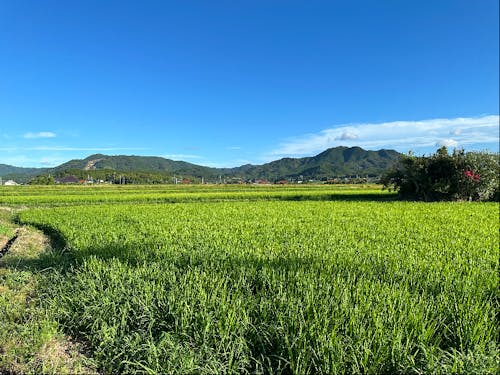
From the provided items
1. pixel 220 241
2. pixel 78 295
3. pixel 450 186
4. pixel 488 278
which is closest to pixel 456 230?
pixel 488 278

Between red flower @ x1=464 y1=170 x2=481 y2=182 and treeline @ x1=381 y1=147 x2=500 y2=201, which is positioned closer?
red flower @ x1=464 y1=170 x2=481 y2=182

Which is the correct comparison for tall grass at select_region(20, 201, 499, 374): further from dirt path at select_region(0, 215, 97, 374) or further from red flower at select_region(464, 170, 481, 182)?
red flower at select_region(464, 170, 481, 182)

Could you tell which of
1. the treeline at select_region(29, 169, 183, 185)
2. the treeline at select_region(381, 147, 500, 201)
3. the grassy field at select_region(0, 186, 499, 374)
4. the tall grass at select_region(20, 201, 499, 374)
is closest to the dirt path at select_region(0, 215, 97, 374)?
the grassy field at select_region(0, 186, 499, 374)

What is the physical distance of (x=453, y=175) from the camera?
82.9ft

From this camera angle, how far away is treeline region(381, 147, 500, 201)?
2495 cm

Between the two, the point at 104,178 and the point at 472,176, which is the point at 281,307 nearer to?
the point at 472,176

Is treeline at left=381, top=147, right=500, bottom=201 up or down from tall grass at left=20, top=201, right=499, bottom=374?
up

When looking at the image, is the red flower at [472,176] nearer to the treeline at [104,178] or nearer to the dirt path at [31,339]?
the dirt path at [31,339]

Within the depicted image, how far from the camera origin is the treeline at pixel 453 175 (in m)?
25.0

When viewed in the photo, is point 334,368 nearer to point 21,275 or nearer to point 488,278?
point 488,278

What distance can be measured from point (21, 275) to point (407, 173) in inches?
1096

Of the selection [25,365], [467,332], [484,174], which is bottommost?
[25,365]

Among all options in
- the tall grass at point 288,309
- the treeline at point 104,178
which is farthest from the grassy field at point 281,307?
the treeline at point 104,178

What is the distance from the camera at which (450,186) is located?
25.5 metres
